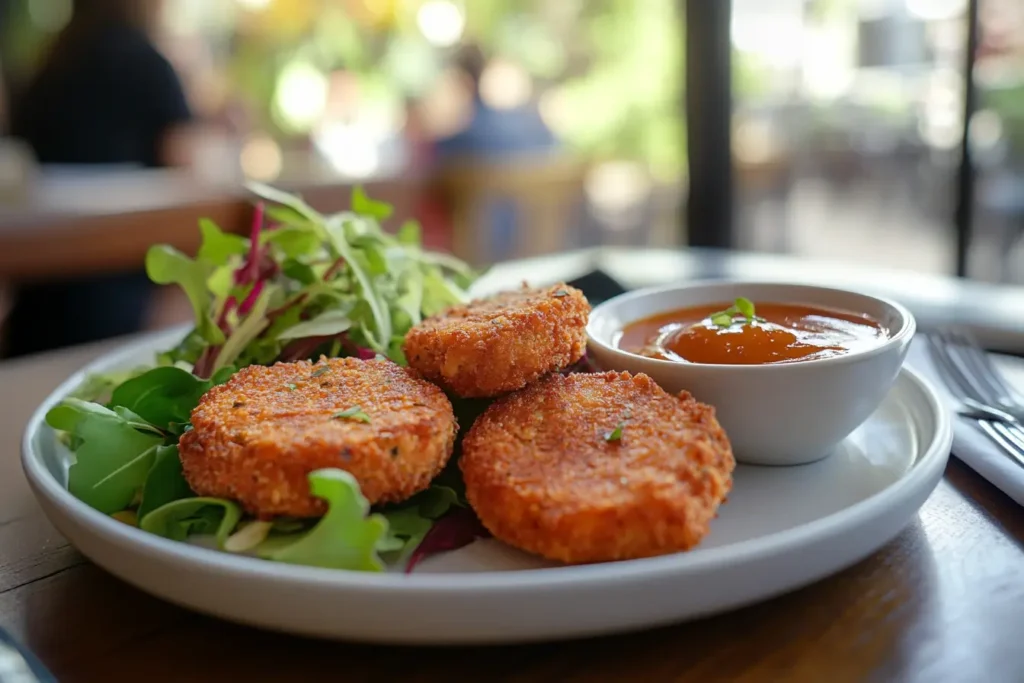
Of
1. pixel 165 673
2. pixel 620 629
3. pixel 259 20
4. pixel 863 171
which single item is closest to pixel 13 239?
pixel 165 673

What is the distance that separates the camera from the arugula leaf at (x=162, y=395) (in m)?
1.37

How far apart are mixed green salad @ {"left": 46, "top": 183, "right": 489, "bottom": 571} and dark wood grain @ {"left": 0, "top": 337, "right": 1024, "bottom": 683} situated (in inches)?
4.1

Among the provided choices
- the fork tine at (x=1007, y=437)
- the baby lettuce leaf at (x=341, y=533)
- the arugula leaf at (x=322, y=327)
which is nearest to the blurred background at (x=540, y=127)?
the arugula leaf at (x=322, y=327)

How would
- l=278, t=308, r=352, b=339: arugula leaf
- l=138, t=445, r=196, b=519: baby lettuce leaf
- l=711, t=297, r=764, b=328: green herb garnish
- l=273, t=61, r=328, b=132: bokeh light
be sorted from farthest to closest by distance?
l=273, t=61, r=328, b=132: bokeh light
l=278, t=308, r=352, b=339: arugula leaf
l=711, t=297, r=764, b=328: green herb garnish
l=138, t=445, r=196, b=519: baby lettuce leaf

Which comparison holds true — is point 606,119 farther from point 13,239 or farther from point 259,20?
point 13,239

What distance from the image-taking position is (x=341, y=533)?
903 mm

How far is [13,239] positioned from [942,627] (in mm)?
3792

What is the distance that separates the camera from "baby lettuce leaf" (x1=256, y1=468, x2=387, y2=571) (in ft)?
2.95

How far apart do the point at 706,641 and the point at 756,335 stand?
57cm

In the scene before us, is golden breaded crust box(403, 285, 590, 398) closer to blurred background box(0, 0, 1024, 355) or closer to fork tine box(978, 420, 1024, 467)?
fork tine box(978, 420, 1024, 467)

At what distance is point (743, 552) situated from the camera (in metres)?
0.82

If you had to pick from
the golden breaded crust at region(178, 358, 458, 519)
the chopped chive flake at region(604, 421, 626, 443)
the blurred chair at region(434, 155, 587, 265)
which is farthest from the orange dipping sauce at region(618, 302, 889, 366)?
the blurred chair at region(434, 155, 587, 265)

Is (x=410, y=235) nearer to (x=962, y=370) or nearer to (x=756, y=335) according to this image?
(x=756, y=335)

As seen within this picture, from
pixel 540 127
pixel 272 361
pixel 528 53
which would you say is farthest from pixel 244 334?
pixel 528 53
